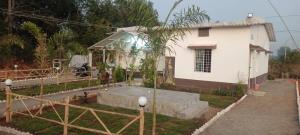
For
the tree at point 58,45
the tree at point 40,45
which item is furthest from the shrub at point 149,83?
the tree at point 40,45

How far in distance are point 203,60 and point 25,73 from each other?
1200 centimetres

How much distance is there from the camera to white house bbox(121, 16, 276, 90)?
679 inches

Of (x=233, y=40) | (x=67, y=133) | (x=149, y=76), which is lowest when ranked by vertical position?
(x=67, y=133)

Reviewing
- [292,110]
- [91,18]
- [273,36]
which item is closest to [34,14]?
[91,18]

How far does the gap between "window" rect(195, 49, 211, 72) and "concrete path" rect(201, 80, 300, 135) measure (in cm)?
412

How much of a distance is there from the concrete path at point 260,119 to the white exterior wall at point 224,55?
283 cm

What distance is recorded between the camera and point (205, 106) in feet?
38.9

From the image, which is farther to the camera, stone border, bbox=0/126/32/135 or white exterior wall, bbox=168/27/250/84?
white exterior wall, bbox=168/27/250/84

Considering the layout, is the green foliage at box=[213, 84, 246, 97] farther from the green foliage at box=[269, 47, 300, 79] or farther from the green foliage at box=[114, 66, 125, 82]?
the green foliage at box=[269, 47, 300, 79]

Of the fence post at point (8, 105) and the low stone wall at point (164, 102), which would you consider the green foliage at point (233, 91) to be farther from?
the fence post at point (8, 105)

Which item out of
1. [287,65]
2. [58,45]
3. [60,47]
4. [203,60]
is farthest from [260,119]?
[287,65]

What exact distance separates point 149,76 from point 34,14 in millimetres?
15582

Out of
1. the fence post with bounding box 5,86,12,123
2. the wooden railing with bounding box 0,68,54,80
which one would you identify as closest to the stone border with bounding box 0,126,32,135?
the fence post with bounding box 5,86,12,123

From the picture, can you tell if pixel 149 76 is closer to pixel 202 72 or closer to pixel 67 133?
pixel 202 72
